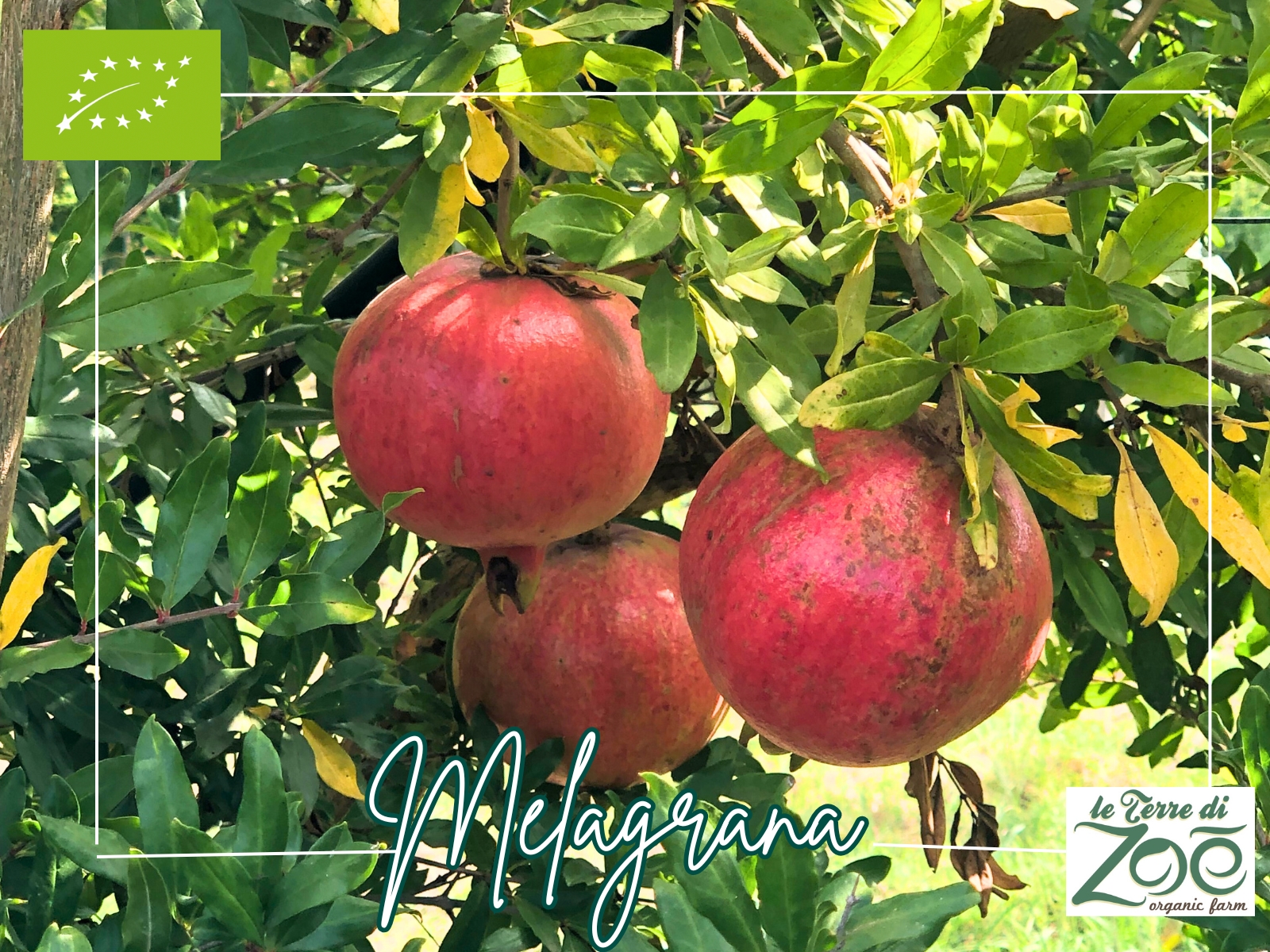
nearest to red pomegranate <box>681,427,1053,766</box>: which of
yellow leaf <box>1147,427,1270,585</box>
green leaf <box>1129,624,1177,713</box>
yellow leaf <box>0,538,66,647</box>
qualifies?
yellow leaf <box>1147,427,1270,585</box>

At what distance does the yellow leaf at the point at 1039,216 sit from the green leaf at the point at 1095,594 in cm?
30

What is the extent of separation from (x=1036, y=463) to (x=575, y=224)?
24 centimetres

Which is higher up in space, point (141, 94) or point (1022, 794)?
point (141, 94)

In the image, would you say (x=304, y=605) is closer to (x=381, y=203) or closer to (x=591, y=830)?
(x=591, y=830)

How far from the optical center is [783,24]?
718 mm

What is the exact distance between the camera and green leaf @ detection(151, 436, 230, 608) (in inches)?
29.5

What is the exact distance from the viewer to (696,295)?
0.66m

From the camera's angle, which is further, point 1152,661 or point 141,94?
point 1152,661

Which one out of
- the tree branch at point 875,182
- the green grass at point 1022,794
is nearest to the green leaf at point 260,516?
the tree branch at point 875,182

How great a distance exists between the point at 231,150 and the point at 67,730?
1.37ft

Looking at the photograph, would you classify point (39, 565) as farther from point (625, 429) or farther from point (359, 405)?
point (625, 429)

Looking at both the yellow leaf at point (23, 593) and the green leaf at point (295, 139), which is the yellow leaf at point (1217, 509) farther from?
the yellow leaf at point (23, 593)

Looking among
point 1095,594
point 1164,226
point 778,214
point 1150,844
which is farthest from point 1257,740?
point 778,214

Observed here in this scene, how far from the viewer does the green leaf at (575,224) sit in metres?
0.62
